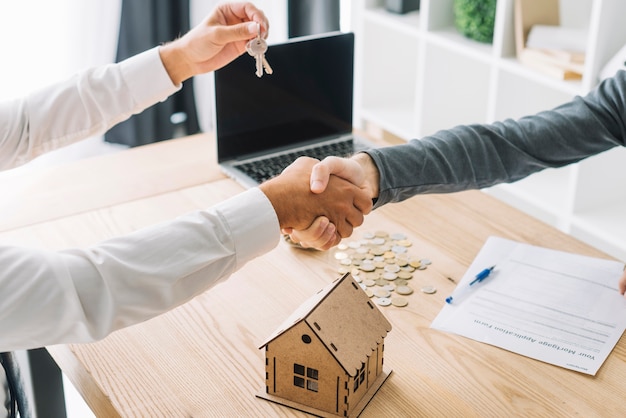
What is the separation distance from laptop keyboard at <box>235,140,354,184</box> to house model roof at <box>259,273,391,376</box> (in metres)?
0.67

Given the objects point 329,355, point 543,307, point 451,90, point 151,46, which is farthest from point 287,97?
point 151,46

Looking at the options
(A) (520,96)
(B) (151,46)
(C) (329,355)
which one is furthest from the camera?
(B) (151,46)

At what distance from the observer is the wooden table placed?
1.06m

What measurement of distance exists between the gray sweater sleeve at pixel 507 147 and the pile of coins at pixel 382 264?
0.09 metres

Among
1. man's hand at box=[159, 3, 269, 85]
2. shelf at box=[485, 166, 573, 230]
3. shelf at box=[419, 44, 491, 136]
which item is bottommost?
shelf at box=[485, 166, 573, 230]

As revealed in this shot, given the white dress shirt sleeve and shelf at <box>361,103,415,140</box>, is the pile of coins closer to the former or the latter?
the white dress shirt sleeve

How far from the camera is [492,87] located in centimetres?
238

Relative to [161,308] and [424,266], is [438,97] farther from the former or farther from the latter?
[161,308]

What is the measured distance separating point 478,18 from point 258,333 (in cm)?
161

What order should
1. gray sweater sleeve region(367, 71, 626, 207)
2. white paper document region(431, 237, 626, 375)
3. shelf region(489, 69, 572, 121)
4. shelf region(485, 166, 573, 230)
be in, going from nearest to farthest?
1. white paper document region(431, 237, 626, 375)
2. gray sweater sleeve region(367, 71, 626, 207)
3. shelf region(485, 166, 573, 230)
4. shelf region(489, 69, 572, 121)

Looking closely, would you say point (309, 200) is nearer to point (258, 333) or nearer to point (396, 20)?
point (258, 333)

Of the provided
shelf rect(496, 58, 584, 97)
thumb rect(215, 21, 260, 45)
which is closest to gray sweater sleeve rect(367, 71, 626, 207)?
thumb rect(215, 21, 260, 45)

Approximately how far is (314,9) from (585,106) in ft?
6.24

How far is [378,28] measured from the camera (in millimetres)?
2916
